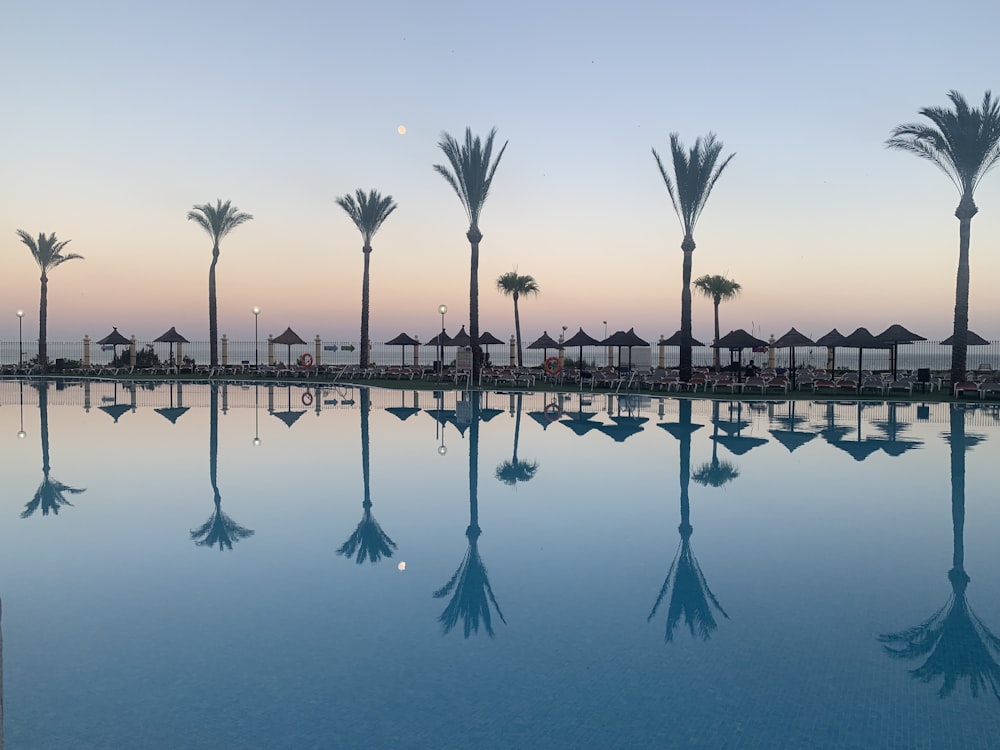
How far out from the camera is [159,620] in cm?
486

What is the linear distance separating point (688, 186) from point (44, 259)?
125ft

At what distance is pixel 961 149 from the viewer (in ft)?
78.5

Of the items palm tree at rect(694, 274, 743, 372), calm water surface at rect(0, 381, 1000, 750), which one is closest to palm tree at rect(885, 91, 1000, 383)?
calm water surface at rect(0, 381, 1000, 750)

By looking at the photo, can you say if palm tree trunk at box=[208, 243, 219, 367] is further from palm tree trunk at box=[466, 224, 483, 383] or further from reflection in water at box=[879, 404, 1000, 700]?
reflection in water at box=[879, 404, 1000, 700]

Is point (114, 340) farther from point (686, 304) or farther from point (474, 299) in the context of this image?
point (686, 304)

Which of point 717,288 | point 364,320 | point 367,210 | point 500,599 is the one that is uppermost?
point 367,210

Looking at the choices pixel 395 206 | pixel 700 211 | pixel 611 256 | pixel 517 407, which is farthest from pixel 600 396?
pixel 395 206

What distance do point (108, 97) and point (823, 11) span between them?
2203 cm

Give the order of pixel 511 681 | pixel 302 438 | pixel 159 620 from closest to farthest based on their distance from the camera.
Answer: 1. pixel 511 681
2. pixel 159 620
3. pixel 302 438

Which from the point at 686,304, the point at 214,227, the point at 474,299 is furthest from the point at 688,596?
the point at 214,227

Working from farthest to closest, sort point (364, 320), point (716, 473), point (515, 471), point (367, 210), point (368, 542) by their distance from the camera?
point (367, 210)
point (364, 320)
point (515, 471)
point (716, 473)
point (368, 542)

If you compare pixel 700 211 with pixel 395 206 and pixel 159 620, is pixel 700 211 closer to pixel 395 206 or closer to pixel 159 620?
pixel 395 206

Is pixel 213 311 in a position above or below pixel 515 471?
above

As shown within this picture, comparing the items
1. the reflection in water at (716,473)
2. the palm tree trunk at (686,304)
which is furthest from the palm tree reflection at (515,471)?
the palm tree trunk at (686,304)
